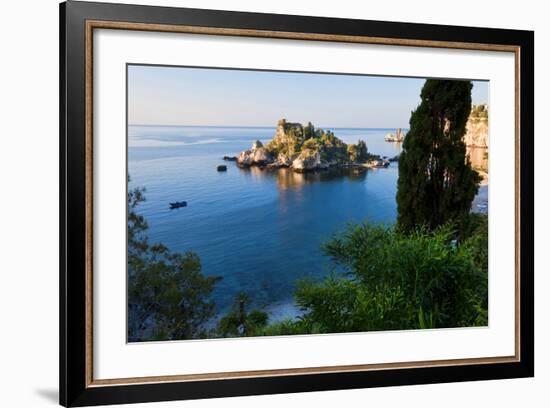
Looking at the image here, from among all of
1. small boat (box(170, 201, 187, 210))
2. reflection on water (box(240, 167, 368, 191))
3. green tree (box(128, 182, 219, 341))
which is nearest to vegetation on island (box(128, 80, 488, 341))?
green tree (box(128, 182, 219, 341))

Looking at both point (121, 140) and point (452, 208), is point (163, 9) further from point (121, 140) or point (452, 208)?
point (452, 208)

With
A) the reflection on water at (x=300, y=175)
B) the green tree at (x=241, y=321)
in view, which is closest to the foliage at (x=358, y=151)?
the reflection on water at (x=300, y=175)

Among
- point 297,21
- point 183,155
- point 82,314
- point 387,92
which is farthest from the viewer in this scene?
point 387,92

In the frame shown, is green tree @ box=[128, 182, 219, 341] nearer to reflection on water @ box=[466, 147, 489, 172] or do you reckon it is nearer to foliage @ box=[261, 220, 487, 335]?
foliage @ box=[261, 220, 487, 335]

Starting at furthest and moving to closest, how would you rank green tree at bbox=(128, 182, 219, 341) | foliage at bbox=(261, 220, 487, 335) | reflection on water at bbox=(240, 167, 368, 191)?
reflection on water at bbox=(240, 167, 368, 191) < foliage at bbox=(261, 220, 487, 335) < green tree at bbox=(128, 182, 219, 341)

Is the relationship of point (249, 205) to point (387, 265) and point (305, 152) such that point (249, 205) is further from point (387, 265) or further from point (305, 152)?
point (387, 265)

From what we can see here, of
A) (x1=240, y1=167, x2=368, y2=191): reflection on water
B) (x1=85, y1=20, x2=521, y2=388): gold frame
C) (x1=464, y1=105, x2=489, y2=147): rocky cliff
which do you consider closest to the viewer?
(x1=85, y1=20, x2=521, y2=388): gold frame

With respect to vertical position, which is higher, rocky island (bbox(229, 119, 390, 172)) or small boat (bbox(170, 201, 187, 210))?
rocky island (bbox(229, 119, 390, 172))

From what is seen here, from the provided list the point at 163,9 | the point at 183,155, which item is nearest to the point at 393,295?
the point at 183,155

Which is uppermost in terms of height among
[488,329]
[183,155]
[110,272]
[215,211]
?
[183,155]
